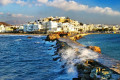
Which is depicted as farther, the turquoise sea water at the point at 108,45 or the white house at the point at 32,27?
the white house at the point at 32,27

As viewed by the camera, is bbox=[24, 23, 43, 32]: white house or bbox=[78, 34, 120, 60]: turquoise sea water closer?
bbox=[78, 34, 120, 60]: turquoise sea water

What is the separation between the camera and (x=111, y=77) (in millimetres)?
5523

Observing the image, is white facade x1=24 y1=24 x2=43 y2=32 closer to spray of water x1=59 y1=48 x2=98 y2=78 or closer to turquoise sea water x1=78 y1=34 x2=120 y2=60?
turquoise sea water x1=78 y1=34 x2=120 y2=60

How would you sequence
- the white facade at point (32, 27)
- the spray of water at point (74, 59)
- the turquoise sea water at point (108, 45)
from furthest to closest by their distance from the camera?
the white facade at point (32, 27) → the turquoise sea water at point (108, 45) → the spray of water at point (74, 59)

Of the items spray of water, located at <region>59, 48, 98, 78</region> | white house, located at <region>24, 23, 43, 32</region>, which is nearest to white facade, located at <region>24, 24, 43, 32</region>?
white house, located at <region>24, 23, 43, 32</region>

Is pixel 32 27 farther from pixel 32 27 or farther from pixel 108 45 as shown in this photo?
pixel 108 45

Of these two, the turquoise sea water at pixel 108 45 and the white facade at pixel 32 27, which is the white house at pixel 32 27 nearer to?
the white facade at pixel 32 27

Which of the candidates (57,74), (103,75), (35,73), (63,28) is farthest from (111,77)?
(63,28)

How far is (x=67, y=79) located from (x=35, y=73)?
87.6 inches

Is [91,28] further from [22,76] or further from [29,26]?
[22,76]

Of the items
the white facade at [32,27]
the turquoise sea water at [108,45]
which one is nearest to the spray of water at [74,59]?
the turquoise sea water at [108,45]

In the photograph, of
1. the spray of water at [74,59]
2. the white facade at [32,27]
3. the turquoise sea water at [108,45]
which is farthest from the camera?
the white facade at [32,27]

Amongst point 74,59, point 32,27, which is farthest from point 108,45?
point 32,27

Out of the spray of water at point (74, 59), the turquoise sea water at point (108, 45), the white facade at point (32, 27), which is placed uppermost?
the white facade at point (32, 27)
